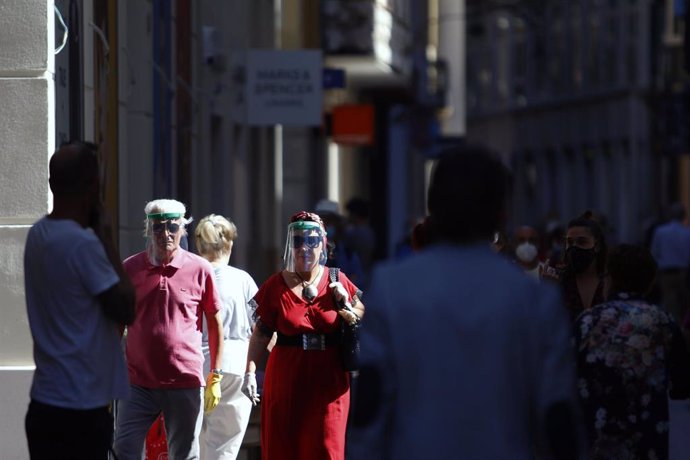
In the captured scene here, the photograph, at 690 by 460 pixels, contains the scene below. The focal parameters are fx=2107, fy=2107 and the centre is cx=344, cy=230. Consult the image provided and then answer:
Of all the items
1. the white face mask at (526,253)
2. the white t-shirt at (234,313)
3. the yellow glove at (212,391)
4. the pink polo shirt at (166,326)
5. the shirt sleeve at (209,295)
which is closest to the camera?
the pink polo shirt at (166,326)

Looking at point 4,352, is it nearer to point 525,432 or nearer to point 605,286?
point 605,286

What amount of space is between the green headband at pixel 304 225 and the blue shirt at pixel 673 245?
15989 mm

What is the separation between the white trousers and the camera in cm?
1127

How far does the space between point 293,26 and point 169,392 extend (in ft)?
56.4

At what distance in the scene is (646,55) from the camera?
60.4m

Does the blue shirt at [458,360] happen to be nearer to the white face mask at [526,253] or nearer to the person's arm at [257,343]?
the person's arm at [257,343]

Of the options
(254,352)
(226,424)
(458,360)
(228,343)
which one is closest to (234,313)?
(228,343)

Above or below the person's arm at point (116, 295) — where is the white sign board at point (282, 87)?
above

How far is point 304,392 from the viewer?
1009cm

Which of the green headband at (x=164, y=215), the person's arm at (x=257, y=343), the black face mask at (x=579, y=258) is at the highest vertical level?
the green headband at (x=164, y=215)

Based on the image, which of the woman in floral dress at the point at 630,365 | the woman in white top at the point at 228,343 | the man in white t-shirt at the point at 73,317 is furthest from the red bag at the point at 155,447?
the man in white t-shirt at the point at 73,317

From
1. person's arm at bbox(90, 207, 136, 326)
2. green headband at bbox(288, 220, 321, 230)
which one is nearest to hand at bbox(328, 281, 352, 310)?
green headband at bbox(288, 220, 321, 230)

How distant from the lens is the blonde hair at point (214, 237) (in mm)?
11445

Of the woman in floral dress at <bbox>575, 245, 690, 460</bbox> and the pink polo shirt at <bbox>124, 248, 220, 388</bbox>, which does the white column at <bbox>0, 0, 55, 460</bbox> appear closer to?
the pink polo shirt at <bbox>124, 248, 220, 388</bbox>
